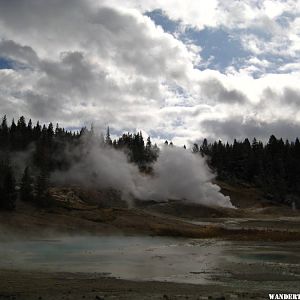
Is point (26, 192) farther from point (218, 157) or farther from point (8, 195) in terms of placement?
point (218, 157)

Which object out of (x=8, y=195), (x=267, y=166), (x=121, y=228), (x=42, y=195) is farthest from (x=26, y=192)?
(x=267, y=166)

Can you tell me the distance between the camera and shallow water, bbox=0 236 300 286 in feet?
87.1

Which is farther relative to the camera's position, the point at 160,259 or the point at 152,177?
the point at 152,177

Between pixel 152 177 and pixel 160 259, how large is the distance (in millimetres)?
77390

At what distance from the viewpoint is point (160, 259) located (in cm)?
3506

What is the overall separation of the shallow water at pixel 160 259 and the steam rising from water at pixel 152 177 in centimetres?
4905

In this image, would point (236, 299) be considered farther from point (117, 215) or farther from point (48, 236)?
point (117, 215)

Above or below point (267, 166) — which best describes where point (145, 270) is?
below

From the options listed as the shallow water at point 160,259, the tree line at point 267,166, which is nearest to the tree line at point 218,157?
the tree line at point 267,166

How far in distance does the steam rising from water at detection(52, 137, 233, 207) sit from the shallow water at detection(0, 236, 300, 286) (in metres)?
49.1

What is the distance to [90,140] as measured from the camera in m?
125

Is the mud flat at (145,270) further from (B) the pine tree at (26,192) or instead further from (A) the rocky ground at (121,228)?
(B) the pine tree at (26,192)

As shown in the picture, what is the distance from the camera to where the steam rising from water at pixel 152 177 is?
334 feet

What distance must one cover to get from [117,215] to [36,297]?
169 feet
